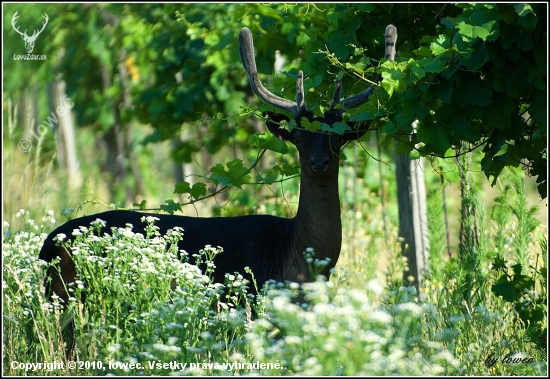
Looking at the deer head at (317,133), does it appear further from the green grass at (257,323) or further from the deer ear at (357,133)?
the green grass at (257,323)

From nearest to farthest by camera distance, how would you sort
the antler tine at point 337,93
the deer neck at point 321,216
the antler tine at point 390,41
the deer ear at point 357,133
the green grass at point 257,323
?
1. the green grass at point 257,323
2. the antler tine at point 390,41
3. the antler tine at point 337,93
4. the deer ear at point 357,133
5. the deer neck at point 321,216

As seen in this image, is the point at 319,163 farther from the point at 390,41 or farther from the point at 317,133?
the point at 390,41

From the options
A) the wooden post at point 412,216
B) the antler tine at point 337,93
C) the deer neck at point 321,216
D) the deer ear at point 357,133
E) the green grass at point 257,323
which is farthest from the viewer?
the wooden post at point 412,216

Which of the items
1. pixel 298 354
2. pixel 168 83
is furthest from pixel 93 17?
pixel 298 354

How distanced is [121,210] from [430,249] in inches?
104

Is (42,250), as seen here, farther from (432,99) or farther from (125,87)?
(125,87)

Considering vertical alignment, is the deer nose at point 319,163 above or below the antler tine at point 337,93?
below

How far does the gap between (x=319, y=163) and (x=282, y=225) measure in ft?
2.84

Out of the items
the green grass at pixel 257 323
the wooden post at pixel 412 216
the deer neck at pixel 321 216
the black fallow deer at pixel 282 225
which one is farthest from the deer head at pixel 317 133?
the wooden post at pixel 412 216

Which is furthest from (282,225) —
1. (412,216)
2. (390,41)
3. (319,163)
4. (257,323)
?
(257,323)

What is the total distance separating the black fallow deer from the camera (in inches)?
209

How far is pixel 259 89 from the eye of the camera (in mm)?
5496

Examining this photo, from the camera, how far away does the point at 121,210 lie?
569cm

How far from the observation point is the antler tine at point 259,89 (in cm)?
528
